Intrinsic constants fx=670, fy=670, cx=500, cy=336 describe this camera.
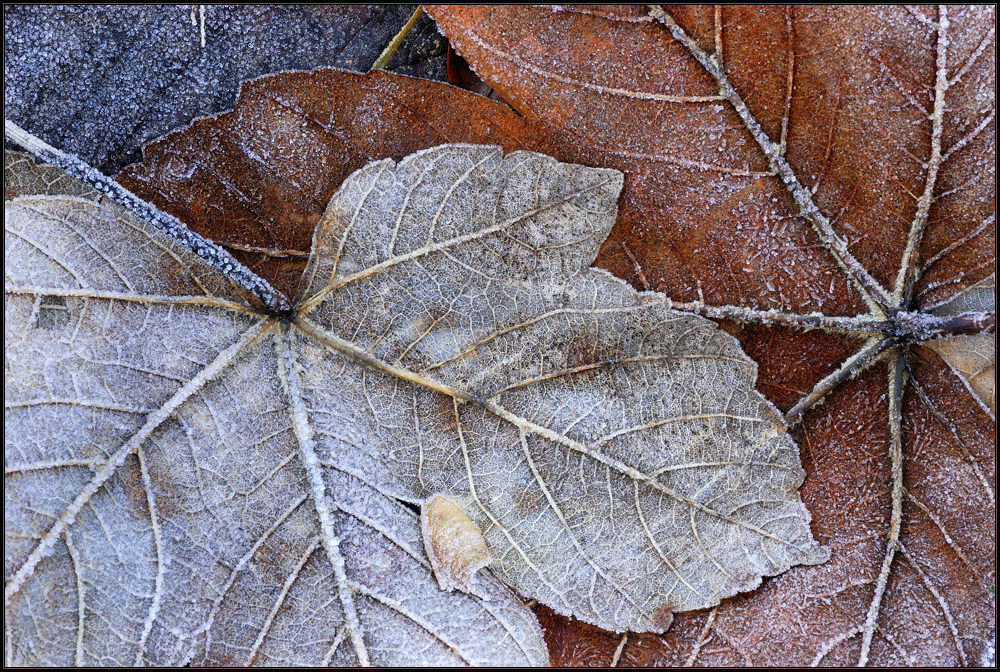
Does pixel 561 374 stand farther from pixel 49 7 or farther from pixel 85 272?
pixel 49 7

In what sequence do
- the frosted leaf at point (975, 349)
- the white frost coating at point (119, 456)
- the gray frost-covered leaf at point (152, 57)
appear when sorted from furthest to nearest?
the gray frost-covered leaf at point (152, 57)
the frosted leaf at point (975, 349)
the white frost coating at point (119, 456)

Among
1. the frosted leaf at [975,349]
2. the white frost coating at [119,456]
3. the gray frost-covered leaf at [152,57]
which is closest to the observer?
the white frost coating at [119,456]

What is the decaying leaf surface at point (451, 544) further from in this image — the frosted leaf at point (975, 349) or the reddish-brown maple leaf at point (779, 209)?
the frosted leaf at point (975, 349)

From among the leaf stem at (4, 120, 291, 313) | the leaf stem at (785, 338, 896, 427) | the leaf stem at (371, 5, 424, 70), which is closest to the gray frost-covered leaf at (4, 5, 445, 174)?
the leaf stem at (371, 5, 424, 70)

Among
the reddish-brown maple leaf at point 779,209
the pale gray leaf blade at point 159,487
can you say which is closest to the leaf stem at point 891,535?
the reddish-brown maple leaf at point 779,209

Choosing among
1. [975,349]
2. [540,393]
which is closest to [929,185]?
[975,349]

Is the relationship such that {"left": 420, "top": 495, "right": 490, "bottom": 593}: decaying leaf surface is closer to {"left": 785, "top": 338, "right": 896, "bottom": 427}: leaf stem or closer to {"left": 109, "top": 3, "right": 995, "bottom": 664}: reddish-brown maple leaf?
{"left": 109, "top": 3, "right": 995, "bottom": 664}: reddish-brown maple leaf

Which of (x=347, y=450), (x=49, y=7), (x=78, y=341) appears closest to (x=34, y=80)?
(x=49, y=7)

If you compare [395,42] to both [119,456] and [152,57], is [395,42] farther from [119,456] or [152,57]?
[119,456]
